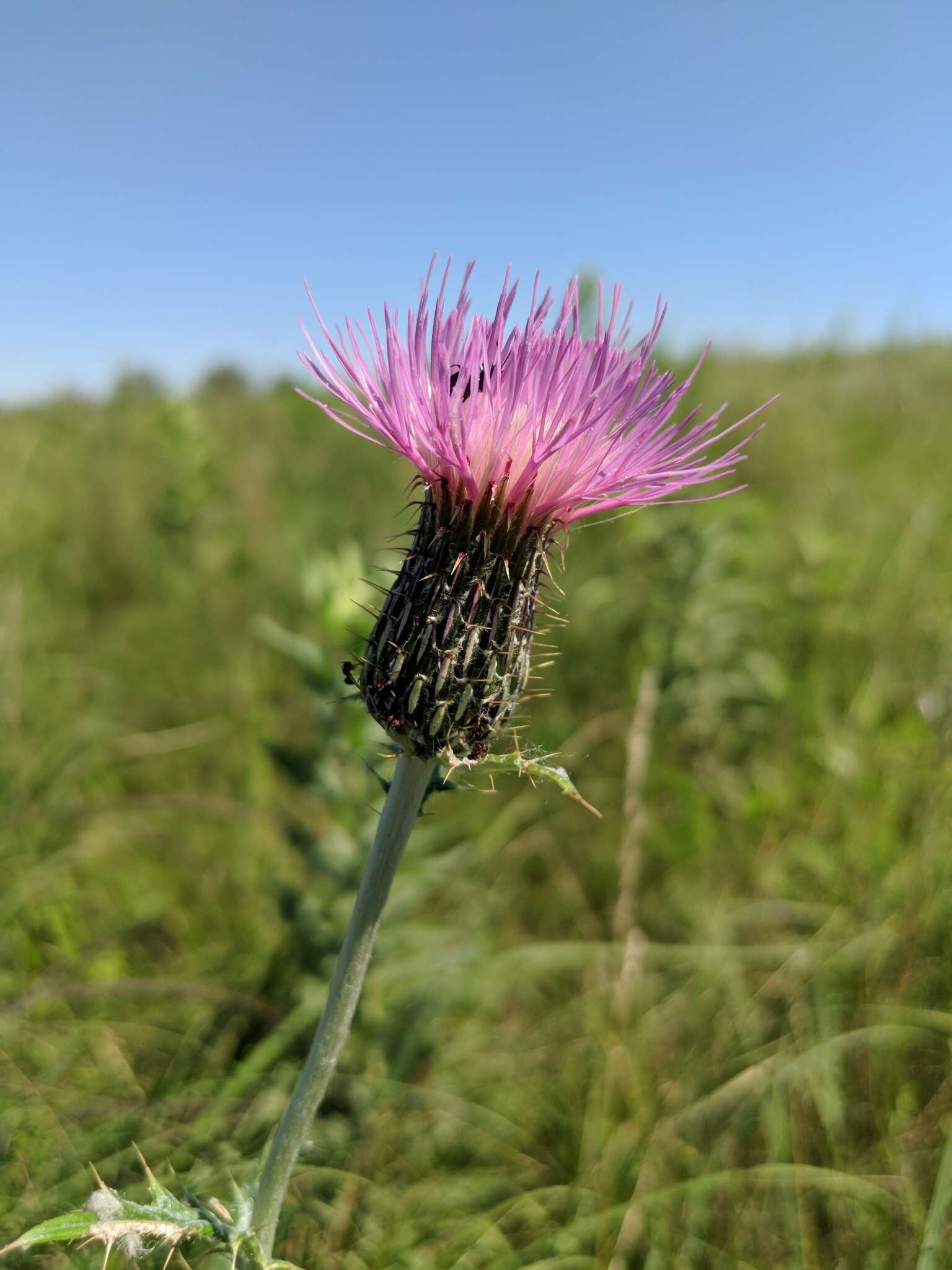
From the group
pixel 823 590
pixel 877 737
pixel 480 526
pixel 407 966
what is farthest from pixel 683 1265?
pixel 823 590

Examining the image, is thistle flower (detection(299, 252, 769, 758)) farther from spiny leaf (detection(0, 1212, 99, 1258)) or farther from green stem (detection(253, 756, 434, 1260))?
spiny leaf (detection(0, 1212, 99, 1258))

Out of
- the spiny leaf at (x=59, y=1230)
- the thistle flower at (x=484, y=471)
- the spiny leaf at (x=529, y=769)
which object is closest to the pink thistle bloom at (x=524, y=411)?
the thistle flower at (x=484, y=471)

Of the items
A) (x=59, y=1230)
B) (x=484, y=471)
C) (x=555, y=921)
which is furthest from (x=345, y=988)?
(x=555, y=921)

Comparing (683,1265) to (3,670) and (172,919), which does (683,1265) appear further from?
(3,670)

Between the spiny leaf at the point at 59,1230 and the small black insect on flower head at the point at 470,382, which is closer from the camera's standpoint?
the spiny leaf at the point at 59,1230

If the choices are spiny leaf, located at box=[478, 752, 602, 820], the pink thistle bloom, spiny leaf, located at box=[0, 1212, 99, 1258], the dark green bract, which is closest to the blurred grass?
spiny leaf, located at box=[478, 752, 602, 820]

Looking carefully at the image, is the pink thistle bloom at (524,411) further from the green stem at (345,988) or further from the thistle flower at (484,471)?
the green stem at (345,988)
